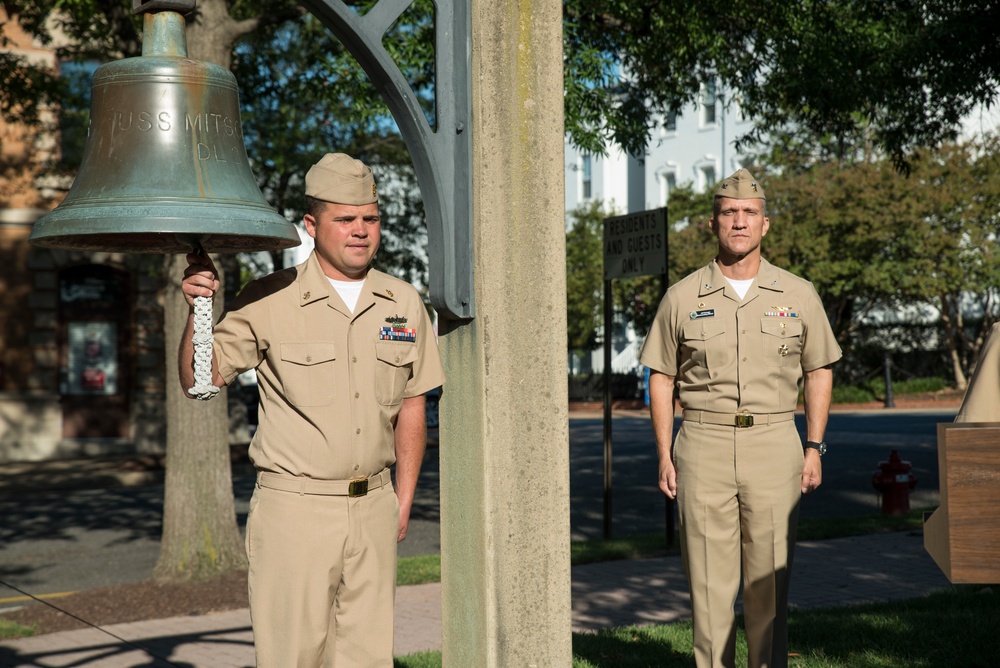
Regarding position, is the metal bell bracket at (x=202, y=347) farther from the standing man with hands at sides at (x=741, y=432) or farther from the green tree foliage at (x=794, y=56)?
the green tree foliage at (x=794, y=56)

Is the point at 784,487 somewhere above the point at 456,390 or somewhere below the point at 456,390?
below

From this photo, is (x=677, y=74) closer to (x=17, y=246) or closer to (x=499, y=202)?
(x=499, y=202)

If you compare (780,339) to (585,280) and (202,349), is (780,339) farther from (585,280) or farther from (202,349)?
(585,280)

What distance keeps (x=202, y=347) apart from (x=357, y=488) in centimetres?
73

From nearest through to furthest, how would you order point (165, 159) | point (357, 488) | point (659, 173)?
point (165, 159) < point (357, 488) < point (659, 173)

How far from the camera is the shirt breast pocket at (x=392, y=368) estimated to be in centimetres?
396

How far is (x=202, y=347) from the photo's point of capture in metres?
3.45

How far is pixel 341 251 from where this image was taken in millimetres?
3930

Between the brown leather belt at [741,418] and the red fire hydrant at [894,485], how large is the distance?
7.39 m

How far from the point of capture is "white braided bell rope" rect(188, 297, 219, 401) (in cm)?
335

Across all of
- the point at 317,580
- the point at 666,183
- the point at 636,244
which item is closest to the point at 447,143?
the point at 317,580

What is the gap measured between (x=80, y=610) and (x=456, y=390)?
17.6ft

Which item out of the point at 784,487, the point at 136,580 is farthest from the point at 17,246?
the point at 784,487

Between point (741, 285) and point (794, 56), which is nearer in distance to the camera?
point (741, 285)
